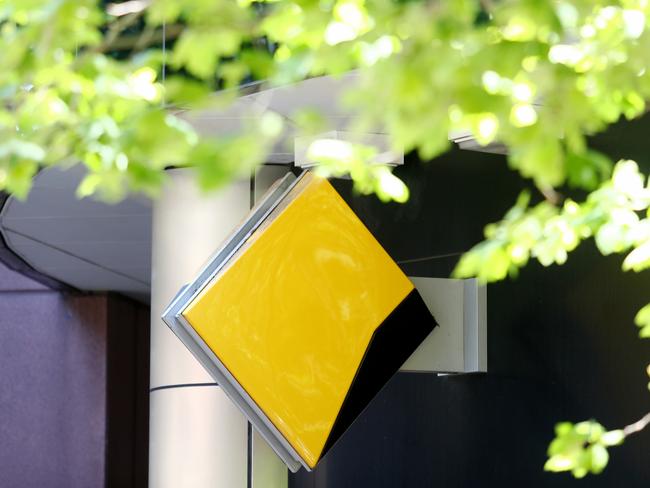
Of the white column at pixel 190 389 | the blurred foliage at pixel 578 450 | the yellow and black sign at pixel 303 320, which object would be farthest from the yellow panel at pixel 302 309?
the blurred foliage at pixel 578 450

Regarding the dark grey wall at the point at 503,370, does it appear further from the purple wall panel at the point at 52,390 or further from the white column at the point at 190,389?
the purple wall panel at the point at 52,390

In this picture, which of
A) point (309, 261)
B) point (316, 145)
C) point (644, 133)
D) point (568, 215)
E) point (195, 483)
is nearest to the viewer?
point (316, 145)

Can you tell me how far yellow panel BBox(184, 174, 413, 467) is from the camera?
7.43 m

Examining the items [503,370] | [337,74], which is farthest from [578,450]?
[503,370]

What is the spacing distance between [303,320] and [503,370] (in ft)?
4.37

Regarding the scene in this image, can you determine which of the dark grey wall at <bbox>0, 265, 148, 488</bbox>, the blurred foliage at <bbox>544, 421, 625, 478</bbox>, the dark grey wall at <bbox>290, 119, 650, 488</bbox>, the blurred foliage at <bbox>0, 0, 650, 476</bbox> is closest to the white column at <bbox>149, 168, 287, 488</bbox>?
the dark grey wall at <bbox>290, 119, 650, 488</bbox>

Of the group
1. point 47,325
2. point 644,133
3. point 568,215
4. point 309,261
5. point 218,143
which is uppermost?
point 47,325

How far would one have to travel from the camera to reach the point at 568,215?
3.65m

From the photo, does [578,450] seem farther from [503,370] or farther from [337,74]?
[503,370]

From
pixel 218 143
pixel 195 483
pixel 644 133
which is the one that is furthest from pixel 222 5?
pixel 195 483

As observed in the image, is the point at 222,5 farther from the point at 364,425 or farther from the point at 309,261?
the point at 364,425

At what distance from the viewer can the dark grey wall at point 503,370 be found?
712 centimetres

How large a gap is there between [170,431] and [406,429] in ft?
5.85

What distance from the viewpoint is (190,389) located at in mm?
9492
